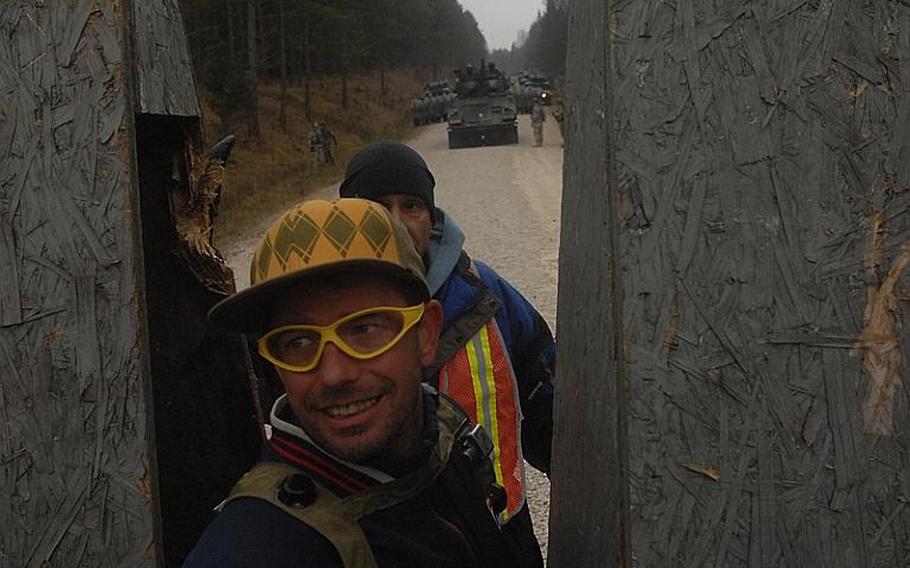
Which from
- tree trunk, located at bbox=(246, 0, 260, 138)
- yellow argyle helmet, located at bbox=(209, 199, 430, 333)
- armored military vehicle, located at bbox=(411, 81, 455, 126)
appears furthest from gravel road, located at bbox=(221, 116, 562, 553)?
armored military vehicle, located at bbox=(411, 81, 455, 126)

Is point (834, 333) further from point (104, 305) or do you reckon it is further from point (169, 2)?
point (169, 2)

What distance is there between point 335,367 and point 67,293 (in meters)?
0.48

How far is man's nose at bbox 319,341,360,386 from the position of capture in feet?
4.06

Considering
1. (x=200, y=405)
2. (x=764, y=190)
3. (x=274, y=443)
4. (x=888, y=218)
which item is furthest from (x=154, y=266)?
(x=888, y=218)

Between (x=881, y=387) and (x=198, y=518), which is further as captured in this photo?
(x=198, y=518)

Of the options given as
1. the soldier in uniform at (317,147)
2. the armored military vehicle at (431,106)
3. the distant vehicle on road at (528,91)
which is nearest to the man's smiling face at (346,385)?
the soldier in uniform at (317,147)

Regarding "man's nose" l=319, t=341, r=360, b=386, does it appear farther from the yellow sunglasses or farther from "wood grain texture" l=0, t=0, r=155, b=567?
"wood grain texture" l=0, t=0, r=155, b=567

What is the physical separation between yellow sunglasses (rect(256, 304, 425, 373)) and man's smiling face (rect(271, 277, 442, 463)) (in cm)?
1

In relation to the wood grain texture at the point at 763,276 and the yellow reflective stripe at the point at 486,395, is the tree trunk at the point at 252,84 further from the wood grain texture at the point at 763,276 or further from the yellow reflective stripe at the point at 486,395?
the wood grain texture at the point at 763,276

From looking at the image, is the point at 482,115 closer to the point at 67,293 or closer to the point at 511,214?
the point at 511,214

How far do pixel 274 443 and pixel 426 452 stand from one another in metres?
0.24

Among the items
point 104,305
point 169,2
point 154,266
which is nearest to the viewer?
point 104,305

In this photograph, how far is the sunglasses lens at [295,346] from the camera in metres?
1.25

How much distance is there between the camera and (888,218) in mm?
1166
